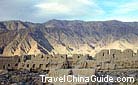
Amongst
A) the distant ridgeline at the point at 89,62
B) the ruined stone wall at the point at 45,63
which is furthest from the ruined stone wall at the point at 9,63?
the ruined stone wall at the point at 45,63

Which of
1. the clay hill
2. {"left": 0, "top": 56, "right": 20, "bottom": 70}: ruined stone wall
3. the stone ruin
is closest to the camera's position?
the stone ruin

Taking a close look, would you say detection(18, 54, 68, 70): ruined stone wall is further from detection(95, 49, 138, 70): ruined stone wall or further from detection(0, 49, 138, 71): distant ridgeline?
detection(95, 49, 138, 70): ruined stone wall

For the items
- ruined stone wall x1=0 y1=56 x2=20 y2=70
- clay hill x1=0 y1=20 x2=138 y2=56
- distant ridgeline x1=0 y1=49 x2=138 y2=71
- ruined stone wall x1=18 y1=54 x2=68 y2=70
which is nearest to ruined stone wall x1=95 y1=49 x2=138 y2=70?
distant ridgeline x1=0 y1=49 x2=138 y2=71

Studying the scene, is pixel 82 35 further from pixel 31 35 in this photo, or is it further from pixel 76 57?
pixel 76 57

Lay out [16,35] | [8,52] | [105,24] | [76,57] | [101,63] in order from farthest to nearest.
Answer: [105,24] < [16,35] < [8,52] < [76,57] < [101,63]

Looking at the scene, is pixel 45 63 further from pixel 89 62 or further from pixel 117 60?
pixel 117 60

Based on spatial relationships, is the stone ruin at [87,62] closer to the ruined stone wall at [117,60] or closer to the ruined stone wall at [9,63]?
the ruined stone wall at [117,60]

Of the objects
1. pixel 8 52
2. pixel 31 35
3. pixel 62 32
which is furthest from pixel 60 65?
pixel 62 32

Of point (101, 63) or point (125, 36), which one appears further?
point (125, 36)
